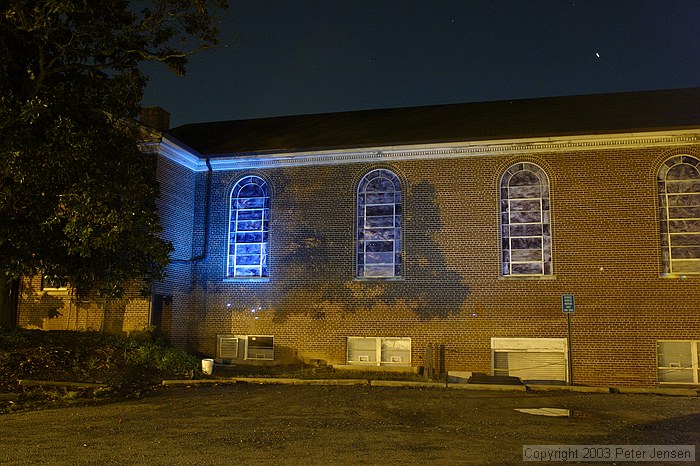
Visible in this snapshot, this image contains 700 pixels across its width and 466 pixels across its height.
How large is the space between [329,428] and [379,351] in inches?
351

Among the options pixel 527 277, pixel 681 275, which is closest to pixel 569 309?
pixel 527 277

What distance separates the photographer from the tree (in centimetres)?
1361

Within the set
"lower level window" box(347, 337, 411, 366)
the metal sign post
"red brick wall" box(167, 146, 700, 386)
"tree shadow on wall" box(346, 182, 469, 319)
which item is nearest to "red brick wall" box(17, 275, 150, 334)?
"red brick wall" box(167, 146, 700, 386)

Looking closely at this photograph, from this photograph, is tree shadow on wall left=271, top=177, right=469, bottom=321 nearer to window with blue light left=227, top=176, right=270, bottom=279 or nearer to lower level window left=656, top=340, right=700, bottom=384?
window with blue light left=227, top=176, right=270, bottom=279

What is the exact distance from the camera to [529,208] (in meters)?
18.4

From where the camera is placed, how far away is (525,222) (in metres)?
18.3

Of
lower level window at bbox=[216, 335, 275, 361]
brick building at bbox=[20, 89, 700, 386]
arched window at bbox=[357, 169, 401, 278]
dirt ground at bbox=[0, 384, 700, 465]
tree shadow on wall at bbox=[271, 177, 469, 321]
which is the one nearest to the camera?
dirt ground at bbox=[0, 384, 700, 465]

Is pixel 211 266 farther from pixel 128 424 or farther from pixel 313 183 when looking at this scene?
pixel 128 424

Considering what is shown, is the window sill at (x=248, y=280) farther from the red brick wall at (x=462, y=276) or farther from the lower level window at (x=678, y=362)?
the lower level window at (x=678, y=362)

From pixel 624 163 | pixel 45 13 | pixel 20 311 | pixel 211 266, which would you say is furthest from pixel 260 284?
pixel 624 163

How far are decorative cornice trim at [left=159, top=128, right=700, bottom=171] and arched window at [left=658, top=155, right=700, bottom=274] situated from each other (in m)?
0.69

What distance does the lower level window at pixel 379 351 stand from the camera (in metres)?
18.6

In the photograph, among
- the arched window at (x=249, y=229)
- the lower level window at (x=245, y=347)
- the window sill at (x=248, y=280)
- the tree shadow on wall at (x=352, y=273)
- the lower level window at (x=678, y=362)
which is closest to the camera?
the lower level window at (x=678, y=362)

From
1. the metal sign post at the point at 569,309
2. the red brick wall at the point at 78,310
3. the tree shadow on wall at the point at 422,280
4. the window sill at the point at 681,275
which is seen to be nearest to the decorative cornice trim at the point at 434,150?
the tree shadow on wall at the point at 422,280
